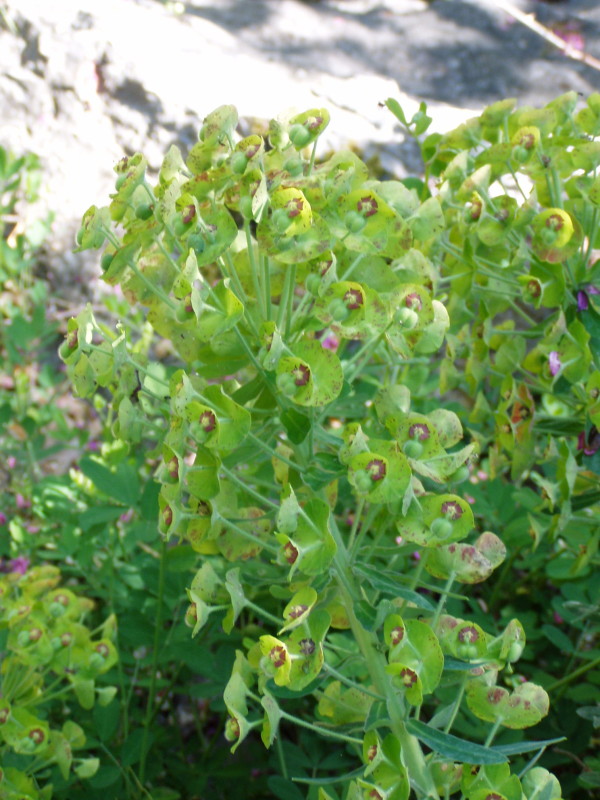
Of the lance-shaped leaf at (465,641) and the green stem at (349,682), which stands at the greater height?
the lance-shaped leaf at (465,641)

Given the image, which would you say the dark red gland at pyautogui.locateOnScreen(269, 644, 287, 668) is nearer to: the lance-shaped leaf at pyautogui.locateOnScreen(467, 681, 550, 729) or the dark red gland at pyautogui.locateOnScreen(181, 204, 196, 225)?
the lance-shaped leaf at pyautogui.locateOnScreen(467, 681, 550, 729)

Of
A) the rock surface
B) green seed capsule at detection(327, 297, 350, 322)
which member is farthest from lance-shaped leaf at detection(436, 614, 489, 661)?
the rock surface

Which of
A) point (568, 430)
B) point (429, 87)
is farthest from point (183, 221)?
point (429, 87)

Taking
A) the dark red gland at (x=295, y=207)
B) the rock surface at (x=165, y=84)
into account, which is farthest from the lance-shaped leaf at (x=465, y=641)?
the rock surface at (x=165, y=84)

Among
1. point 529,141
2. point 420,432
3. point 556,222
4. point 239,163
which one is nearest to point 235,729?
point 420,432

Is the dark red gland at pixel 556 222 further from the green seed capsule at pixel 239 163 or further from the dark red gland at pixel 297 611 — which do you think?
the dark red gland at pixel 297 611

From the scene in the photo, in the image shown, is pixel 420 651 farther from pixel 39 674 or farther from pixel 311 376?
pixel 39 674
